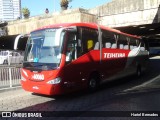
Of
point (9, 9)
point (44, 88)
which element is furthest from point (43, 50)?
point (9, 9)

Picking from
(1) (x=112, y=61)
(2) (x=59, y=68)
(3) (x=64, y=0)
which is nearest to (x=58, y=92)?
(2) (x=59, y=68)

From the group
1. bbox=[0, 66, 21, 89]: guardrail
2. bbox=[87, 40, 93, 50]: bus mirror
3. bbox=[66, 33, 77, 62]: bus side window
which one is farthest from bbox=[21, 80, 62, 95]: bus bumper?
bbox=[0, 66, 21, 89]: guardrail

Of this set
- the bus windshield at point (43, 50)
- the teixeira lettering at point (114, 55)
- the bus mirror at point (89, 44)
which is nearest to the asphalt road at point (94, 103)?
the bus windshield at point (43, 50)

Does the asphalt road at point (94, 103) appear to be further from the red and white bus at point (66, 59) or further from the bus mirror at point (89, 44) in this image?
the bus mirror at point (89, 44)

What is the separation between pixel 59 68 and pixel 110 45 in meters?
4.05

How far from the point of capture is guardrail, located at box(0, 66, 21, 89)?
12.0 meters

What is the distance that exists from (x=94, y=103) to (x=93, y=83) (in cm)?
217

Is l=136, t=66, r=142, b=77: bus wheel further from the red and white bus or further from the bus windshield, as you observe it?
the bus windshield

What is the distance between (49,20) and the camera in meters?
22.2

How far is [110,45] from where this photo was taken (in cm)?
1220

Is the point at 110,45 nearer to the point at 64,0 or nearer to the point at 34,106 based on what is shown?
the point at 34,106

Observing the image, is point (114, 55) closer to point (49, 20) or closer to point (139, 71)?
point (139, 71)

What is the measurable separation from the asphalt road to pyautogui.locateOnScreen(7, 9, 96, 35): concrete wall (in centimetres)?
965

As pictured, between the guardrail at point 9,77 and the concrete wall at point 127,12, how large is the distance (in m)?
11.0
